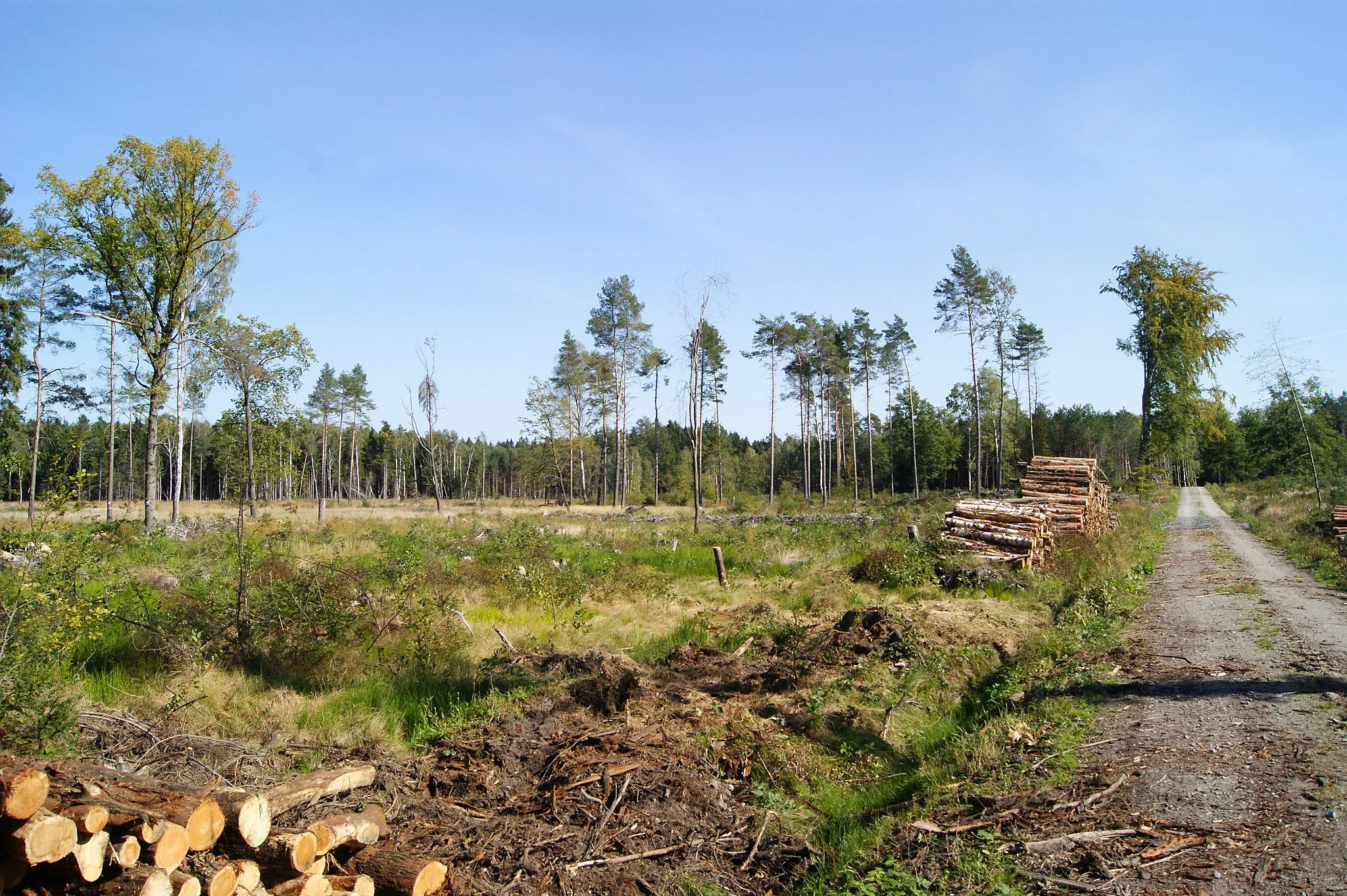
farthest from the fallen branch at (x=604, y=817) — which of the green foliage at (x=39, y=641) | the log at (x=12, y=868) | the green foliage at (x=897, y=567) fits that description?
the green foliage at (x=897, y=567)

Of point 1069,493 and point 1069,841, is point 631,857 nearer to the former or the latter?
point 1069,841

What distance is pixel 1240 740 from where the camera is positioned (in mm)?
5664

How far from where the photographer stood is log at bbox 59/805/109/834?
3574 mm

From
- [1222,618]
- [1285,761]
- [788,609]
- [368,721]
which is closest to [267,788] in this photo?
[368,721]

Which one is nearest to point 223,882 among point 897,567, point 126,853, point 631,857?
point 126,853

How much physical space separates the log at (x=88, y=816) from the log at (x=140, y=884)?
0.27m

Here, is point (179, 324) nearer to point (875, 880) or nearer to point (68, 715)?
point (68, 715)

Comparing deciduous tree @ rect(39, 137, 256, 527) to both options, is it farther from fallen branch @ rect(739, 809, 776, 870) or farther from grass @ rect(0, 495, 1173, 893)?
fallen branch @ rect(739, 809, 776, 870)

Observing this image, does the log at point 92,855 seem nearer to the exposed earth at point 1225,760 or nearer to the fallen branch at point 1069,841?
the exposed earth at point 1225,760

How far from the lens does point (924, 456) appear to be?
207 feet

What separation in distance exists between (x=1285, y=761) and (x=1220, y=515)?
32.4 meters

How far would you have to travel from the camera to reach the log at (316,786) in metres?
4.68

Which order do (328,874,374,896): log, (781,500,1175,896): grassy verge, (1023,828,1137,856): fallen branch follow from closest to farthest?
(328,874,374,896): log → (1023,828,1137,856): fallen branch → (781,500,1175,896): grassy verge

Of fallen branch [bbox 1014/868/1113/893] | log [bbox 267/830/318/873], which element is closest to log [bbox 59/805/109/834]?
log [bbox 267/830/318/873]
